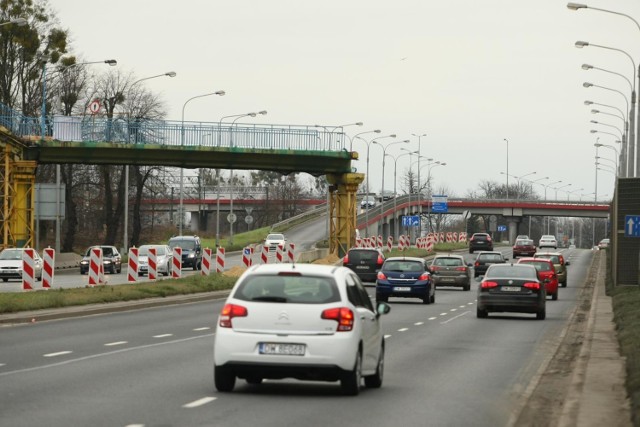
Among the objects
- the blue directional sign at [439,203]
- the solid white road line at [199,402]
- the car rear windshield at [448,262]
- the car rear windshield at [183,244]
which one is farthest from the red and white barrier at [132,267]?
the blue directional sign at [439,203]

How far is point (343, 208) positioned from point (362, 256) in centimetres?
1728

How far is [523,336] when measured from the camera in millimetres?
27281

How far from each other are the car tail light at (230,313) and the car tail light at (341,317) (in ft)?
2.80

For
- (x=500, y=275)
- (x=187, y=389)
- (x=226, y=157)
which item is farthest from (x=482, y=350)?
(x=226, y=157)

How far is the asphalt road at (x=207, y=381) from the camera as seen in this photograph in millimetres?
12805

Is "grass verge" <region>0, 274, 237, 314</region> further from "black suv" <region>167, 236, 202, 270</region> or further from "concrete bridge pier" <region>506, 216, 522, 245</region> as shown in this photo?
"concrete bridge pier" <region>506, 216, 522, 245</region>

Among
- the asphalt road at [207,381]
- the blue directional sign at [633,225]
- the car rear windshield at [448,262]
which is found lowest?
the asphalt road at [207,381]

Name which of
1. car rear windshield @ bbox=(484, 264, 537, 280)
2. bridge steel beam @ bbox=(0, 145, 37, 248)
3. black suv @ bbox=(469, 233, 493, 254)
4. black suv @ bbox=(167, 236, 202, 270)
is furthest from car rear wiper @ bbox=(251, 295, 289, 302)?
black suv @ bbox=(469, 233, 493, 254)

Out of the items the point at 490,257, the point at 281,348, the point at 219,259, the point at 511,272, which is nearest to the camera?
the point at 281,348

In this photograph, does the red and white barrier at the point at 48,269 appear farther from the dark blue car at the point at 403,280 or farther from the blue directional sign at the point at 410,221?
the blue directional sign at the point at 410,221

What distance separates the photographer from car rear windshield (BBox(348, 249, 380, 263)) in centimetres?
5500

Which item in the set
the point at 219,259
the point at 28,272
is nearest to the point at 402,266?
the point at 219,259

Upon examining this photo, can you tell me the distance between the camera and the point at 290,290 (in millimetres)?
14609

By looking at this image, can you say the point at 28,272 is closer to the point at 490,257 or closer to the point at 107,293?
the point at 107,293
